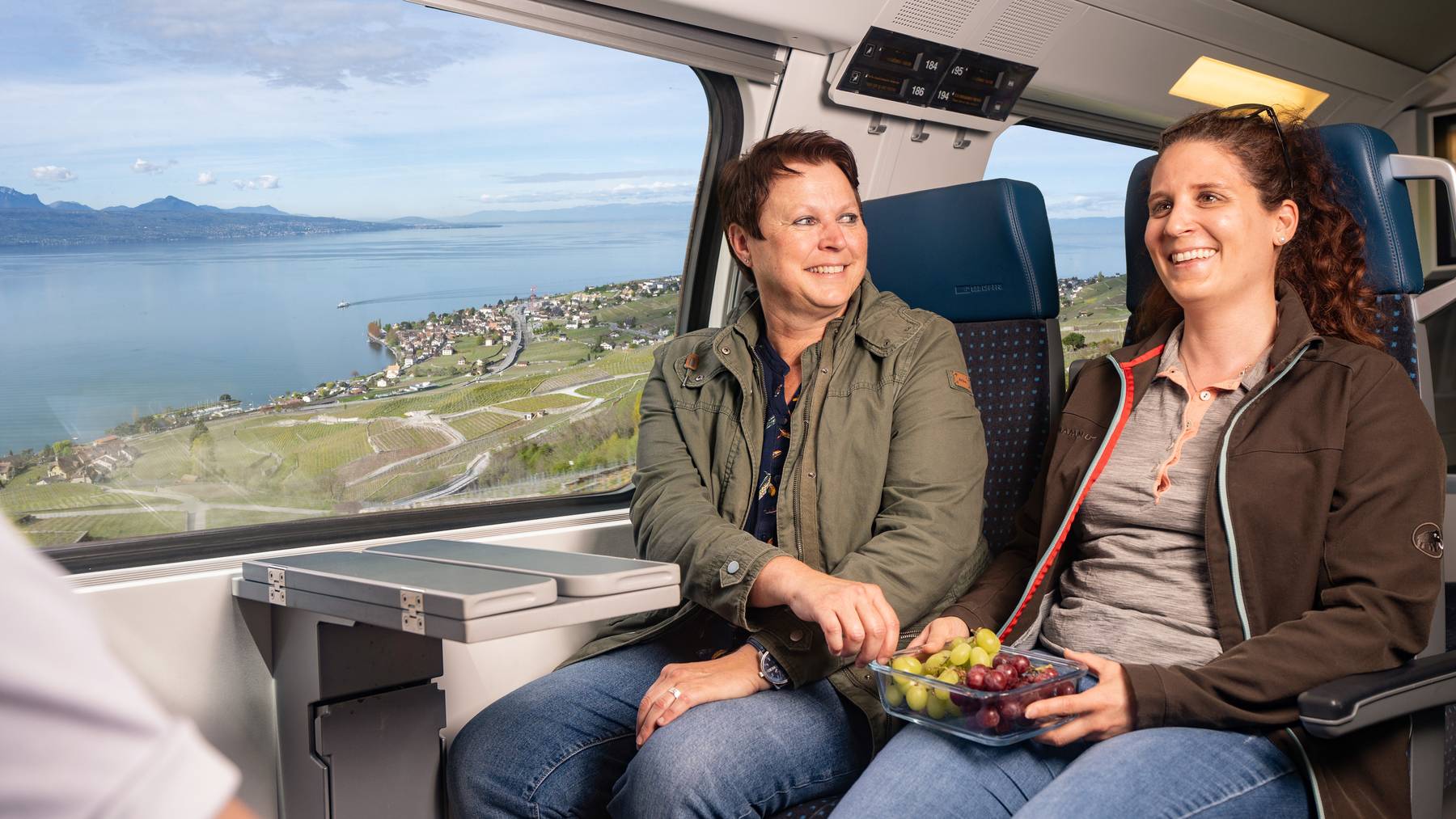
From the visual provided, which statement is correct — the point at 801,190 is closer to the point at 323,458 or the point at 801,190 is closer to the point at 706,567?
the point at 706,567

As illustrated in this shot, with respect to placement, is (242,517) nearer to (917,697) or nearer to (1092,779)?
(917,697)

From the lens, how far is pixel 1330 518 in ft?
5.07

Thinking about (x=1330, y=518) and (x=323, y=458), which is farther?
(x=323, y=458)

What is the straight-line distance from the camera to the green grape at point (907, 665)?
1618mm

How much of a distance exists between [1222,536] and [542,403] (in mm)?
1708

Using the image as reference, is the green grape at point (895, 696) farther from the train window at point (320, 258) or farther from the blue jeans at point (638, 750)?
the train window at point (320, 258)

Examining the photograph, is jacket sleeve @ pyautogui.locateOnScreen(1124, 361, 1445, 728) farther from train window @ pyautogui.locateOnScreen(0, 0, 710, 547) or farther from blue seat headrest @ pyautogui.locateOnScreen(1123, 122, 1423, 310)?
train window @ pyautogui.locateOnScreen(0, 0, 710, 547)

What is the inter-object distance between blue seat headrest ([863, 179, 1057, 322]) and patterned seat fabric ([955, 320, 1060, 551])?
2.1 inches

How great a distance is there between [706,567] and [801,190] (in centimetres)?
77

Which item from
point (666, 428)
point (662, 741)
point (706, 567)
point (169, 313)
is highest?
point (169, 313)

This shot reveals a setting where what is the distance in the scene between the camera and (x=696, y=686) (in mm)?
1778

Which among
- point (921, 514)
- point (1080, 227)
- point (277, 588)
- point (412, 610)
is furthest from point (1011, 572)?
point (1080, 227)

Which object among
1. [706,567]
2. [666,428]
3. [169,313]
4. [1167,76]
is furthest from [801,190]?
Result: [1167,76]

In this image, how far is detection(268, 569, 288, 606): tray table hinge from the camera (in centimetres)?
186
